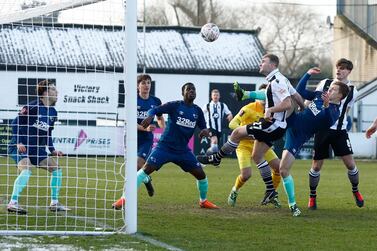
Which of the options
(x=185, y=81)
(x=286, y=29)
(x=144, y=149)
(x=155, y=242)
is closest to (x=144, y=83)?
(x=144, y=149)

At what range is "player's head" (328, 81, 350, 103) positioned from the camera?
43.2 ft

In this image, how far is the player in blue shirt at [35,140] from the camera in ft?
40.4

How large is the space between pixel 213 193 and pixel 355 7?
34.3 m

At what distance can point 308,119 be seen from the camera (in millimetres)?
13367

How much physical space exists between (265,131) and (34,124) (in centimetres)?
335

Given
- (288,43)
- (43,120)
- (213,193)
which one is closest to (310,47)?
(288,43)

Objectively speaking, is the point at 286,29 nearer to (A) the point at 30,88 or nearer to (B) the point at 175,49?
(B) the point at 175,49

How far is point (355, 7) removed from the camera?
4862 cm

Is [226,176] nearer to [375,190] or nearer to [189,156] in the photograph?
[375,190]

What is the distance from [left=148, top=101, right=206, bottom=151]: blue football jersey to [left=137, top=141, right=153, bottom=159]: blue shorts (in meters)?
1.41

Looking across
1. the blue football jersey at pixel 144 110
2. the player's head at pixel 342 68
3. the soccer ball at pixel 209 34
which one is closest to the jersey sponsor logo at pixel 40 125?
the blue football jersey at pixel 144 110

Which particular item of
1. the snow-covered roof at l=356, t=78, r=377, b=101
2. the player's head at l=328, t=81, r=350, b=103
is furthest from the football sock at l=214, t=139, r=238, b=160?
the snow-covered roof at l=356, t=78, r=377, b=101

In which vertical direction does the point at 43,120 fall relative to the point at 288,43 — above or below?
below

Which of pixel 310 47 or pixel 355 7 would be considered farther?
pixel 310 47
